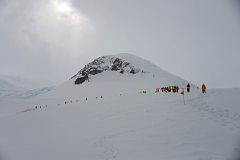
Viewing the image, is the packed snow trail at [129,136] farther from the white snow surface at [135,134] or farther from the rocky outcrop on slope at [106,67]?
the rocky outcrop on slope at [106,67]

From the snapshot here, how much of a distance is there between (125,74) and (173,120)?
2852 inches

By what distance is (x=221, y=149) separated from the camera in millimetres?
12570

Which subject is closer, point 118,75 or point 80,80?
point 118,75

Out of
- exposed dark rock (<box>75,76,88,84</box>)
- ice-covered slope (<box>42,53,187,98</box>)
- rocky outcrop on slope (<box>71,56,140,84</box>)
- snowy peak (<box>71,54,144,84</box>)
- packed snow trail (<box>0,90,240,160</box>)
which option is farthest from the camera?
snowy peak (<box>71,54,144,84</box>)

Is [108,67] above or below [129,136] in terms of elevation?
above

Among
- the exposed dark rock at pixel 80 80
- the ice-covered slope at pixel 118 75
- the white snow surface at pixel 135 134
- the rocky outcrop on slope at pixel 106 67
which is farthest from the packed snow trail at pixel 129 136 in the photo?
the rocky outcrop on slope at pixel 106 67

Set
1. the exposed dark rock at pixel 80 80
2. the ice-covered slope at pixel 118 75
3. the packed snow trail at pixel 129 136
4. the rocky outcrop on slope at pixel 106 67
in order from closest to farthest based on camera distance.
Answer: the packed snow trail at pixel 129 136
the ice-covered slope at pixel 118 75
the exposed dark rock at pixel 80 80
the rocky outcrop on slope at pixel 106 67

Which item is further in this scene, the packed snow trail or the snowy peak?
the snowy peak

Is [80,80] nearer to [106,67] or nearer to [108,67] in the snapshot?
[106,67]

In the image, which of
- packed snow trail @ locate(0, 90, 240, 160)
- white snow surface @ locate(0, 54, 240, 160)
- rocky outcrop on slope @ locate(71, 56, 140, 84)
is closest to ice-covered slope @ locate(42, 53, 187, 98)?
rocky outcrop on slope @ locate(71, 56, 140, 84)

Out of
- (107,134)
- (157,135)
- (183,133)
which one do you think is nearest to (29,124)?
(107,134)

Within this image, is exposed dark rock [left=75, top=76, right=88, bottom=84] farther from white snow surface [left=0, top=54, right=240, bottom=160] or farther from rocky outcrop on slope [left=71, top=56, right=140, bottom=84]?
white snow surface [left=0, top=54, right=240, bottom=160]

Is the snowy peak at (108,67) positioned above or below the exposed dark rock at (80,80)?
above

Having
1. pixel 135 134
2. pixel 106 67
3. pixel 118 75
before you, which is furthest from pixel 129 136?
pixel 106 67
